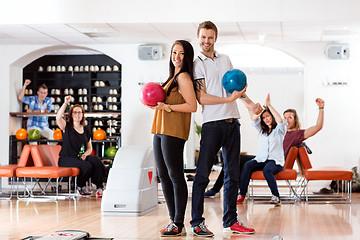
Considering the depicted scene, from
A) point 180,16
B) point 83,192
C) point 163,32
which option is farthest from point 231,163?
point 163,32

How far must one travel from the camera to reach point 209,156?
4211 mm

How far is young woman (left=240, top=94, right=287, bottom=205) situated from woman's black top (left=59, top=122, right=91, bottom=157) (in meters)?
2.54

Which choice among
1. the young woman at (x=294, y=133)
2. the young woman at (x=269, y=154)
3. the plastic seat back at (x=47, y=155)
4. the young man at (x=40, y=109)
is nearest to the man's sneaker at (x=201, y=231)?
the young woman at (x=269, y=154)

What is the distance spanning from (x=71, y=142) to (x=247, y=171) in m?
2.69

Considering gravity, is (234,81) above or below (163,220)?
above

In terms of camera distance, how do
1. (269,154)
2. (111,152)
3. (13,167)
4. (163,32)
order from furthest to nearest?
(111,152) < (163,32) < (13,167) < (269,154)

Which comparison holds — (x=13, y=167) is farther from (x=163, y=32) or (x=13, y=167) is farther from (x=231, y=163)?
(x=231, y=163)

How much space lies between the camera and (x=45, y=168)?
7.70m

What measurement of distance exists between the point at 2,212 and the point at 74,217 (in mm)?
1034

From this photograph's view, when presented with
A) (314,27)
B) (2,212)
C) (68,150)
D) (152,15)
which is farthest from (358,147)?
(2,212)

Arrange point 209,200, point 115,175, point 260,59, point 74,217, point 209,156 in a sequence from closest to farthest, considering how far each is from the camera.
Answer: point 209,156 < point 74,217 < point 115,175 < point 209,200 < point 260,59

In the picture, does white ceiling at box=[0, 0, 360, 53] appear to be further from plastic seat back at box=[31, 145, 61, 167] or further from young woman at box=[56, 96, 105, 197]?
plastic seat back at box=[31, 145, 61, 167]

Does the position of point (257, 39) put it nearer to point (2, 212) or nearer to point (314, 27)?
point (314, 27)

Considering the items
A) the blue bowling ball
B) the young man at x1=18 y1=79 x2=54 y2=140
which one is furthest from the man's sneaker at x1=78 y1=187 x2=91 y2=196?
the blue bowling ball
